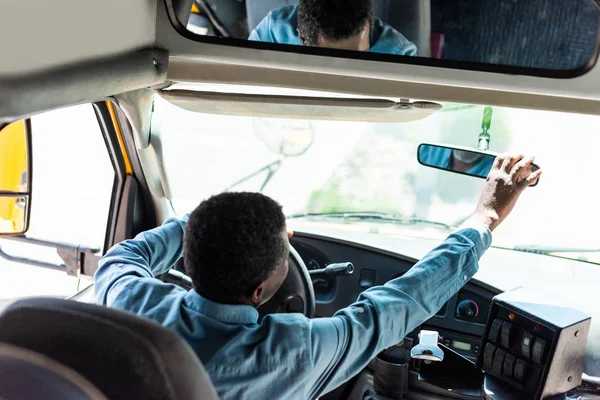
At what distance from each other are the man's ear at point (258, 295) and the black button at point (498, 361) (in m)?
1.16

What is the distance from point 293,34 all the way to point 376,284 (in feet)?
6.57

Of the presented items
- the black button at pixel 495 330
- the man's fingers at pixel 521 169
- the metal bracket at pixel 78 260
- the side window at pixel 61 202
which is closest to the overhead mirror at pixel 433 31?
the man's fingers at pixel 521 169

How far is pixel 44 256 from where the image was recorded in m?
3.55

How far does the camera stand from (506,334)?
251 cm

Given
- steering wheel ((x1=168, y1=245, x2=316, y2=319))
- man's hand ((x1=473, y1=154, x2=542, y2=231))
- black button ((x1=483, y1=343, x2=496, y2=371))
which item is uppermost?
man's hand ((x1=473, y1=154, x2=542, y2=231))

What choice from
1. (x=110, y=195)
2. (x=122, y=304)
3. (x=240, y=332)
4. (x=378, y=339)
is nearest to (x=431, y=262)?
(x=378, y=339)

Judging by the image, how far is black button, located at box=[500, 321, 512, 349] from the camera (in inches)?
98.5

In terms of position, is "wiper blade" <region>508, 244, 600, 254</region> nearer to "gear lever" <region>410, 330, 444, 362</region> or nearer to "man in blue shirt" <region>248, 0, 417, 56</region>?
"gear lever" <region>410, 330, 444, 362</region>

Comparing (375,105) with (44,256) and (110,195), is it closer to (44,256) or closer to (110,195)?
(110,195)

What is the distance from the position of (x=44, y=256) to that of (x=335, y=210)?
1.57 m

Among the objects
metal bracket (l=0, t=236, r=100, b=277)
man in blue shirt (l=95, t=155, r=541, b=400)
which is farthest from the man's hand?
metal bracket (l=0, t=236, r=100, b=277)

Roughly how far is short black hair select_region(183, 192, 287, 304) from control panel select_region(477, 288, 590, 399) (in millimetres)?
1128

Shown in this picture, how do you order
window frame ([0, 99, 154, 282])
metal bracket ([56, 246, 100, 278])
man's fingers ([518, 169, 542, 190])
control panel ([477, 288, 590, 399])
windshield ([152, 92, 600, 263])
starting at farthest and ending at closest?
windshield ([152, 92, 600, 263]) → metal bracket ([56, 246, 100, 278]) → window frame ([0, 99, 154, 282]) → control panel ([477, 288, 590, 399]) → man's fingers ([518, 169, 542, 190])

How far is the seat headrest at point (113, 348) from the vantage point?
4.02ft
